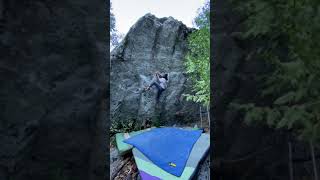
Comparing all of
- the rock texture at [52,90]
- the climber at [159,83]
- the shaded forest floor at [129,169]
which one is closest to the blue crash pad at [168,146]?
the shaded forest floor at [129,169]

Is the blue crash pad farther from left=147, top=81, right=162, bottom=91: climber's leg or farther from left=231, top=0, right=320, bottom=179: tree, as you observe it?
left=231, top=0, right=320, bottom=179: tree

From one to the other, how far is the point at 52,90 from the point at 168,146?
18.6 ft

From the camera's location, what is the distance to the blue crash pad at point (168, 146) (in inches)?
305

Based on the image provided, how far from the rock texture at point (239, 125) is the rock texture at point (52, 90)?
1.12 metres

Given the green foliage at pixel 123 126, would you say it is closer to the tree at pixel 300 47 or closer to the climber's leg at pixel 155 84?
the climber's leg at pixel 155 84

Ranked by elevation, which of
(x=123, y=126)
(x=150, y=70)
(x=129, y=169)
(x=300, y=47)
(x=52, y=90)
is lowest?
(x=129, y=169)

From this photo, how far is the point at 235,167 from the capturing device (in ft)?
11.2

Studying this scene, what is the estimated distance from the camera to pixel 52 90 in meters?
→ 3.45

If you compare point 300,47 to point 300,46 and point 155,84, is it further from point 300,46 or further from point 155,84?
point 155,84

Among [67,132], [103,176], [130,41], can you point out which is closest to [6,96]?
[67,132]

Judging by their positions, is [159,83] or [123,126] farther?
[159,83]

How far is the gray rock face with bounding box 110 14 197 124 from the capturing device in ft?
49.7

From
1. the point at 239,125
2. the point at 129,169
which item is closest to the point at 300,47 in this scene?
the point at 239,125

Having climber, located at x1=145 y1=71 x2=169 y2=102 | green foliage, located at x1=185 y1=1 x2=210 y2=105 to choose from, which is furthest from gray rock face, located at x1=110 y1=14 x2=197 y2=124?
green foliage, located at x1=185 y1=1 x2=210 y2=105
